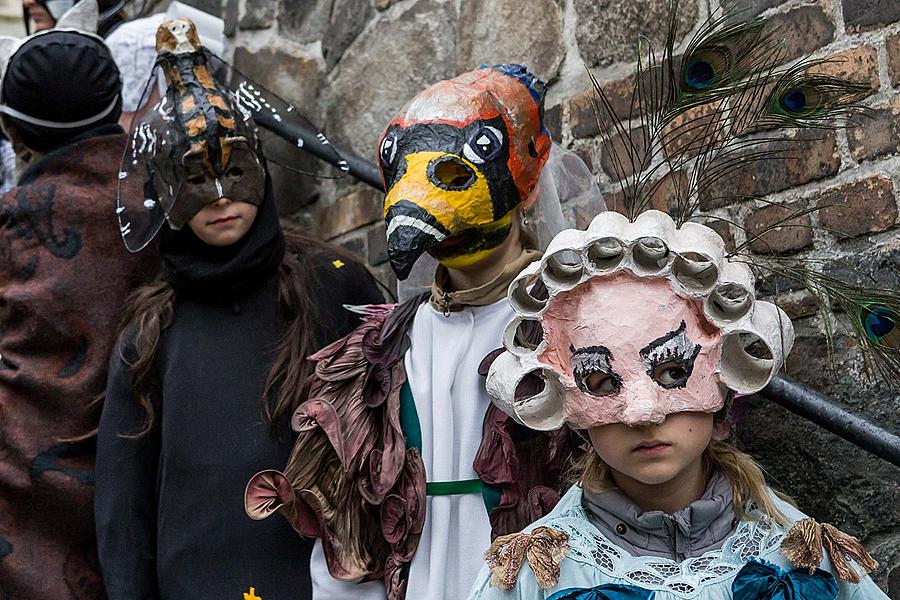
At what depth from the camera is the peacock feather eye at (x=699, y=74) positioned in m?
2.71

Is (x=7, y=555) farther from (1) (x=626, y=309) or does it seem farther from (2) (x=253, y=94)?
(1) (x=626, y=309)

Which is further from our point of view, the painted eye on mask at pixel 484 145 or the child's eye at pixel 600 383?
the painted eye on mask at pixel 484 145

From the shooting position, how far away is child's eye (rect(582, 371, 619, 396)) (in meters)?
2.42

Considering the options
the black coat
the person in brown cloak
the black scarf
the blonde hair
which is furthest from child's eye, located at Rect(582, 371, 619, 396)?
the person in brown cloak

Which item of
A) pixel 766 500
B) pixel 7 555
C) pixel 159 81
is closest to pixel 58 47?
pixel 159 81

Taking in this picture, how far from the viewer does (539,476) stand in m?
2.88

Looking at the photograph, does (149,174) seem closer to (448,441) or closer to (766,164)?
(448,441)

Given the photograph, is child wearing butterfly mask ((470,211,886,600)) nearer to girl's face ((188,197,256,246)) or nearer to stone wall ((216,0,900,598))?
stone wall ((216,0,900,598))

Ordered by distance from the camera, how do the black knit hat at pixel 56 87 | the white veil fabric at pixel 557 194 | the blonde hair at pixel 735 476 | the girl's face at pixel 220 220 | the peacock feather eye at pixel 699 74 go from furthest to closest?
the black knit hat at pixel 56 87 < the girl's face at pixel 220 220 < the white veil fabric at pixel 557 194 < the peacock feather eye at pixel 699 74 < the blonde hair at pixel 735 476

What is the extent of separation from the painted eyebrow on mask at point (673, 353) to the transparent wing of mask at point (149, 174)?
4.82 ft

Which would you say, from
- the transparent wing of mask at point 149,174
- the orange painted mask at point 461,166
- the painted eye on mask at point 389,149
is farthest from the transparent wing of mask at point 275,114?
the orange painted mask at point 461,166

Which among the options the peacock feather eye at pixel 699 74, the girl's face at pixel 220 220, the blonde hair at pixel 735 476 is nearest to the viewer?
the blonde hair at pixel 735 476

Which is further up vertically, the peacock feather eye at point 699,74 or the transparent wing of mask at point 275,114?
the peacock feather eye at point 699,74

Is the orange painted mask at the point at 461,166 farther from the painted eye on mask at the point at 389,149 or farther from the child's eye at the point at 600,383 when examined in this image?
the child's eye at the point at 600,383
